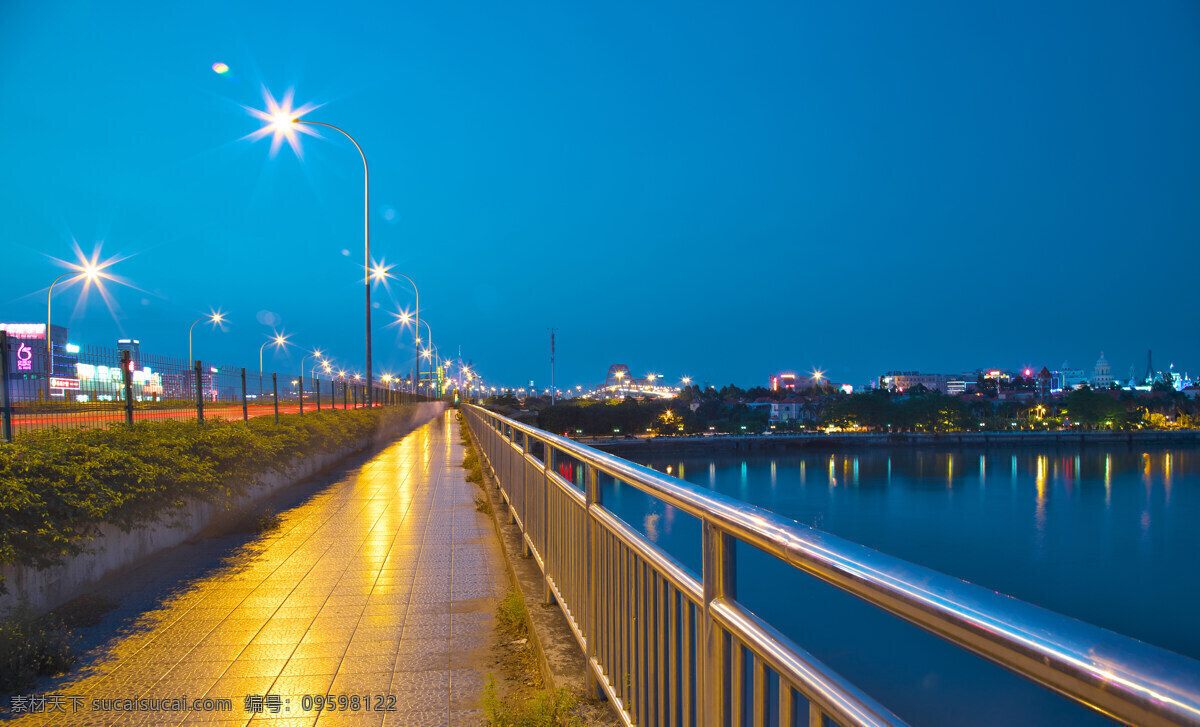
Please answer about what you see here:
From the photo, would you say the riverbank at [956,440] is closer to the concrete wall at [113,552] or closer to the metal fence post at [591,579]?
the concrete wall at [113,552]

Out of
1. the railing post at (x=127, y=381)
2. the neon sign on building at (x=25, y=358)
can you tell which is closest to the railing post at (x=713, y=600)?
the neon sign on building at (x=25, y=358)

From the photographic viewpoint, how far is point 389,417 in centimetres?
2734

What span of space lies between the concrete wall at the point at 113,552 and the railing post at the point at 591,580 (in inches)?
151

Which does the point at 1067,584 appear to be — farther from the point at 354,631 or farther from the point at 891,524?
the point at 354,631

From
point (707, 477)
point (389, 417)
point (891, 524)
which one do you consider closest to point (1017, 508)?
point (891, 524)

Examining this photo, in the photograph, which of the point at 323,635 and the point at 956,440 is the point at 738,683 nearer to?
the point at 323,635

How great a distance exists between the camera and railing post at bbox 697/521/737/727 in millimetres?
1886

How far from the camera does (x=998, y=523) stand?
86375 millimetres

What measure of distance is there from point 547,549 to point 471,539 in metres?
3.42

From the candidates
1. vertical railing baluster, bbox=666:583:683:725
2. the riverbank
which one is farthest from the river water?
vertical railing baluster, bbox=666:583:683:725

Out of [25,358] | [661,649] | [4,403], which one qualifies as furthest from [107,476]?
[661,649]

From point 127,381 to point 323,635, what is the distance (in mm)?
5663

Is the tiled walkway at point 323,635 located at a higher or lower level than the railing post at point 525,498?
lower

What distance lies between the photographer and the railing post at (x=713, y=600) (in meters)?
1.89
